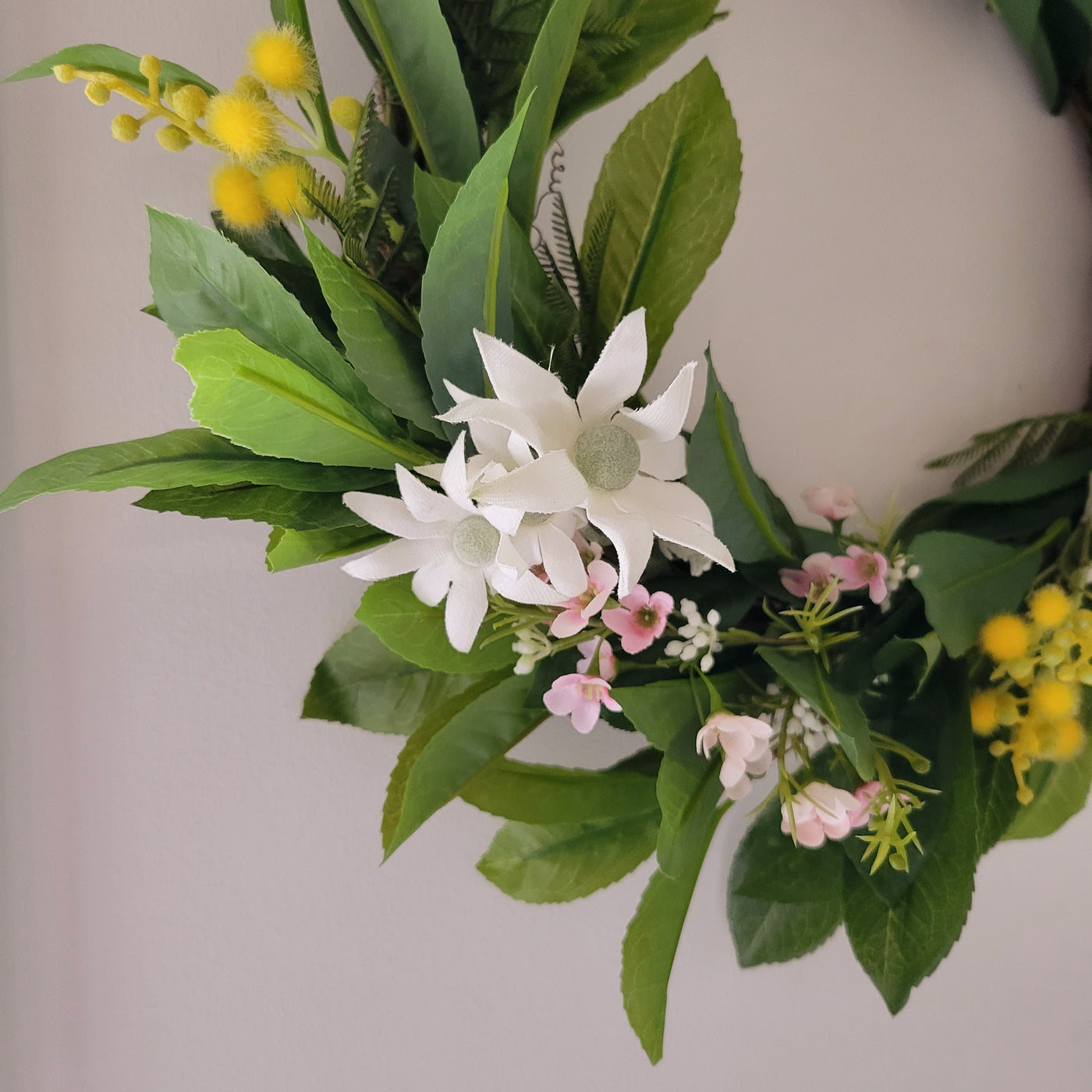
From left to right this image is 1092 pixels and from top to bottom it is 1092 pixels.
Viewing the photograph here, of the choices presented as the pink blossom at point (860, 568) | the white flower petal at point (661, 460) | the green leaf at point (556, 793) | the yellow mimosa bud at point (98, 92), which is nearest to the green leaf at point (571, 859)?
the green leaf at point (556, 793)

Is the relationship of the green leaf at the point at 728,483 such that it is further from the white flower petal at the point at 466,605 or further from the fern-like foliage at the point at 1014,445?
the fern-like foliage at the point at 1014,445

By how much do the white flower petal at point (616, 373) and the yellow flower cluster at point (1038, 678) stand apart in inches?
13.9

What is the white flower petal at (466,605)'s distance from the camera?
1.42 feet

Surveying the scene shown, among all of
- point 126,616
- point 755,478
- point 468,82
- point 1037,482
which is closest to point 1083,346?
point 1037,482

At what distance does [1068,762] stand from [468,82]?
71 cm

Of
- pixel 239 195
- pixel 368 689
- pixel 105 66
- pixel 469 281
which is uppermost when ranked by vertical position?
pixel 105 66

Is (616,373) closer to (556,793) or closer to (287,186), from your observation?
(287,186)

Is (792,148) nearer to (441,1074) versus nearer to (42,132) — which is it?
(42,132)

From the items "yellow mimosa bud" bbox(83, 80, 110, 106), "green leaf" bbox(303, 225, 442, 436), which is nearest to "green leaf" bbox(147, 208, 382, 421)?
"green leaf" bbox(303, 225, 442, 436)

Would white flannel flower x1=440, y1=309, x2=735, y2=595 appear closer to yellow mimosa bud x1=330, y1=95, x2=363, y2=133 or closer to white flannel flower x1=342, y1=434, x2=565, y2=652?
white flannel flower x1=342, y1=434, x2=565, y2=652

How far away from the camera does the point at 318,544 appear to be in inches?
19.3

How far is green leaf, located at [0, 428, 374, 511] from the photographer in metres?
0.40

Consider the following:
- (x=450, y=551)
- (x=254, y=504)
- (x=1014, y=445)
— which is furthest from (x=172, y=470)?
(x=1014, y=445)

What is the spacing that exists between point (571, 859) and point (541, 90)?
546 mm
